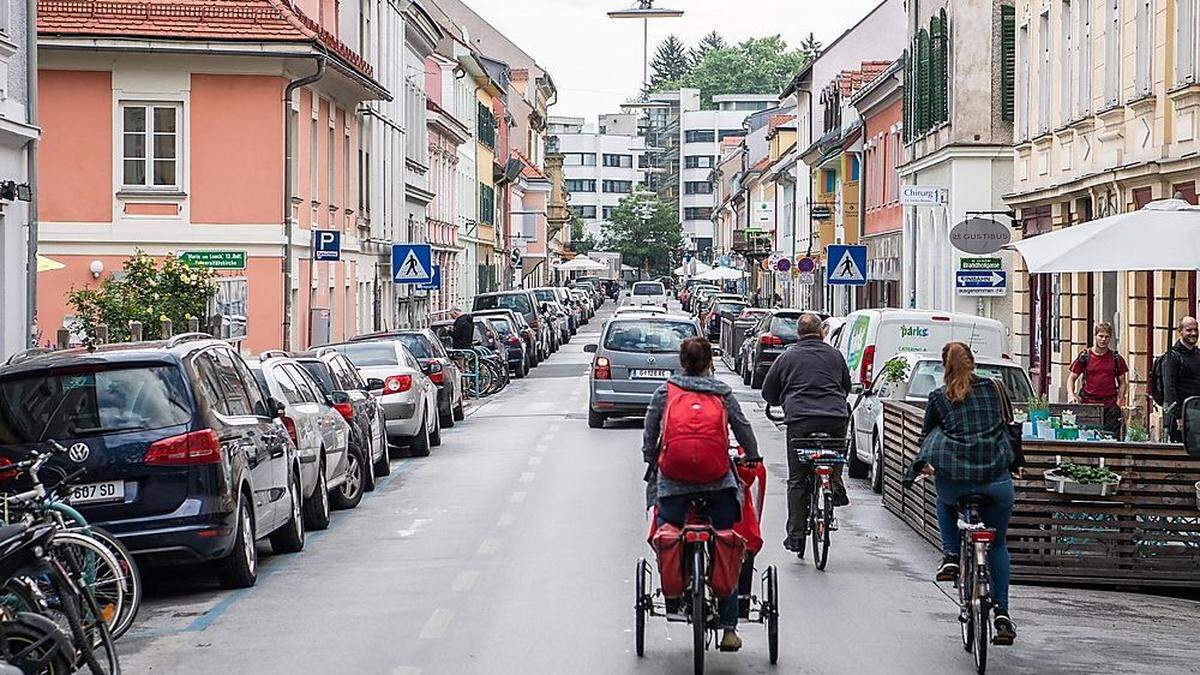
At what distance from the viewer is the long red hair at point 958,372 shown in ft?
34.4

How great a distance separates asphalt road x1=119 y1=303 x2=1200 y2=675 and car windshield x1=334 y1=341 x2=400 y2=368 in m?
5.93

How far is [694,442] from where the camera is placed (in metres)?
9.47

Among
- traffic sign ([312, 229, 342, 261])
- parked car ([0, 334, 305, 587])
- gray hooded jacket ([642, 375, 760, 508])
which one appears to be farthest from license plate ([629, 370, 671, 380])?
gray hooded jacket ([642, 375, 760, 508])

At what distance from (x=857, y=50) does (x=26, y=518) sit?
221ft

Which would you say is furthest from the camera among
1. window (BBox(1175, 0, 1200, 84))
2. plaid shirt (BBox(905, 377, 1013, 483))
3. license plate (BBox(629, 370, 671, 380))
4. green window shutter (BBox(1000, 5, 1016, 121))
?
green window shutter (BBox(1000, 5, 1016, 121))

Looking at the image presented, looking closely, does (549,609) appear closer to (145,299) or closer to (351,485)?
(351,485)

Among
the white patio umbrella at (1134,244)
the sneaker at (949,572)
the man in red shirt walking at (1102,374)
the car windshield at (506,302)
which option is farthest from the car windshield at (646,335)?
the car windshield at (506,302)

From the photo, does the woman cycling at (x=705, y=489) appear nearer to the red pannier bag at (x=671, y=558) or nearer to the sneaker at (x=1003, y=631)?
the red pannier bag at (x=671, y=558)

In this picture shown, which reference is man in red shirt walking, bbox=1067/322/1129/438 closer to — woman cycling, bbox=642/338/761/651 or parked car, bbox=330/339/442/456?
parked car, bbox=330/339/442/456

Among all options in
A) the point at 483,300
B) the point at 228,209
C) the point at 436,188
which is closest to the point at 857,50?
the point at 436,188

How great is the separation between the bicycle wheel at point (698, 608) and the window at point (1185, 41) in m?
15.0

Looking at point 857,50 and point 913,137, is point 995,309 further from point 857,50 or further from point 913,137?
point 857,50

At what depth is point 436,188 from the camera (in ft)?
220

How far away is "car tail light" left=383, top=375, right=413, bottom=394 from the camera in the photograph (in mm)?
23453
